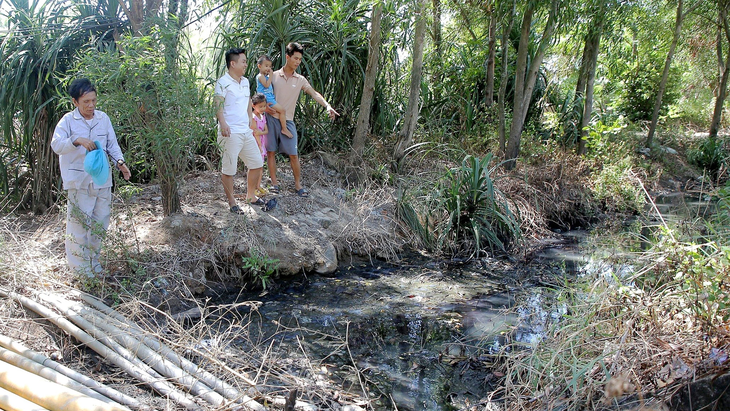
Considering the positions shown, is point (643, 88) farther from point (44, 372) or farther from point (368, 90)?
point (44, 372)

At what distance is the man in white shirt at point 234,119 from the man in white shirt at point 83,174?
3.40ft

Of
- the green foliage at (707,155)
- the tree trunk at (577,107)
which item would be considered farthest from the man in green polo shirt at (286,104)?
the green foliage at (707,155)

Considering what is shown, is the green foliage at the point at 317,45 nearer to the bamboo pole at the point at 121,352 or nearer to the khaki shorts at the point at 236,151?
the khaki shorts at the point at 236,151

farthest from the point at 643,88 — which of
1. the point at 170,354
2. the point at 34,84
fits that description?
the point at 170,354

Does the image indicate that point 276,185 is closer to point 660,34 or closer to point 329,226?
point 329,226

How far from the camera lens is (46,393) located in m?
2.50

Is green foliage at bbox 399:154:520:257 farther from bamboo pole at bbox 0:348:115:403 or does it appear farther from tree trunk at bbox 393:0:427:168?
bamboo pole at bbox 0:348:115:403

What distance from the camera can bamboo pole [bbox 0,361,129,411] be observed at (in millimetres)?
2402

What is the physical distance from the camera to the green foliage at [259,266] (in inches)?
189

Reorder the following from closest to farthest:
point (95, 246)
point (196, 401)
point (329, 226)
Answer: point (196, 401), point (95, 246), point (329, 226)

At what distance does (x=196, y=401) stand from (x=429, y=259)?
11.8 ft

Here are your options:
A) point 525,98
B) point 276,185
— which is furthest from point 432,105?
A: point 276,185

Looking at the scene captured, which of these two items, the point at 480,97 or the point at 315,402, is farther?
the point at 480,97

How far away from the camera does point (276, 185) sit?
→ 20.7ft
